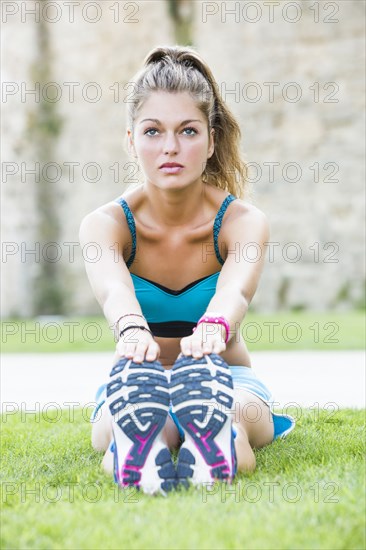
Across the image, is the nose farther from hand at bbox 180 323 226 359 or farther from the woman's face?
hand at bbox 180 323 226 359

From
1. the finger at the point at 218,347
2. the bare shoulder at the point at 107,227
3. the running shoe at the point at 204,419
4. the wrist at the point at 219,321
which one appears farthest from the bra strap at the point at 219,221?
the running shoe at the point at 204,419

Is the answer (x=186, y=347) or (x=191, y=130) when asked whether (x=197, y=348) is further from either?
(x=191, y=130)

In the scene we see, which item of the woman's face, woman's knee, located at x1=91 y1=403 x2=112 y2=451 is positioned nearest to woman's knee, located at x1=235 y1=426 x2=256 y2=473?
woman's knee, located at x1=91 y1=403 x2=112 y2=451

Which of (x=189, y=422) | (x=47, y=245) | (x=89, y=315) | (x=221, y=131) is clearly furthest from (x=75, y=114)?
(x=189, y=422)

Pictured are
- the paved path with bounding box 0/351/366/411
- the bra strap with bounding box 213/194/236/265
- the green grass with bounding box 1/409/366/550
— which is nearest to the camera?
the green grass with bounding box 1/409/366/550

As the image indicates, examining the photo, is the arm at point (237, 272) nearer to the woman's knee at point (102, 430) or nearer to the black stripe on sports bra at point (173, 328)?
the black stripe on sports bra at point (173, 328)

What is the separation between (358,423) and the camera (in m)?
2.94

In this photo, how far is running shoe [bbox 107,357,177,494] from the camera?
1882mm

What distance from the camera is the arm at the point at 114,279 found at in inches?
79.3

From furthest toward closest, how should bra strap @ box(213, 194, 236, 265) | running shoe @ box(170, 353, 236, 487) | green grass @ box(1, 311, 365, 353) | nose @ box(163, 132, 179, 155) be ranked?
green grass @ box(1, 311, 365, 353) → bra strap @ box(213, 194, 236, 265) → nose @ box(163, 132, 179, 155) → running shoe @ box(170, 353, 236, 487)

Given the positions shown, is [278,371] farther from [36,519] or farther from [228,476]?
[36,519]

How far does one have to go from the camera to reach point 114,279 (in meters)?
2.31

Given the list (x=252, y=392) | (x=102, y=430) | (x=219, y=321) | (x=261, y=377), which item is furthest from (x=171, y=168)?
(x=261, y=377)

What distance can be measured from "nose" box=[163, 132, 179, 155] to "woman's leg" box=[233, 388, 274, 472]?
744 millimetres
